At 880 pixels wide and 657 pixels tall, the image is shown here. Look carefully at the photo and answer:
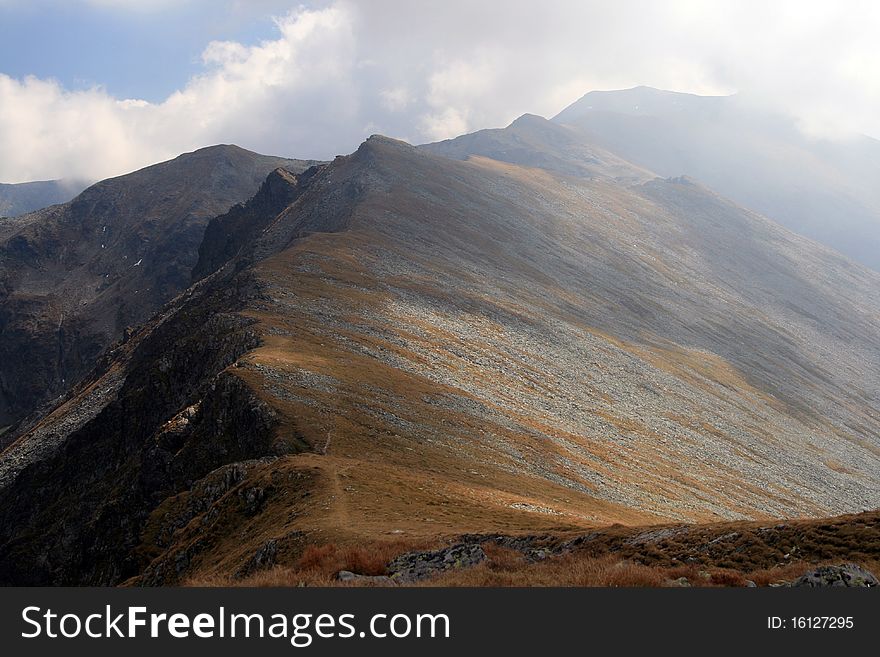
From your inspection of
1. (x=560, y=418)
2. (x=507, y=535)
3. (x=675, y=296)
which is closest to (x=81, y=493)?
(x=560, y=418)

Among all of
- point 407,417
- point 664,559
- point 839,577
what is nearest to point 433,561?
point 664,559

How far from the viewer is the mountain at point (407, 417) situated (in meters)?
35.9

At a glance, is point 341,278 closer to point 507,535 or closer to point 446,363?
point 446,363

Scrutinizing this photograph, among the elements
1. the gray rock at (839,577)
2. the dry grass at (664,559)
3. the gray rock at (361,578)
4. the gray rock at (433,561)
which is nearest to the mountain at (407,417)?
the gray rock at (433,561)

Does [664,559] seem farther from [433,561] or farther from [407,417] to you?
[407,417]

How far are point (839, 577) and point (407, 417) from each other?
3823 centimetres

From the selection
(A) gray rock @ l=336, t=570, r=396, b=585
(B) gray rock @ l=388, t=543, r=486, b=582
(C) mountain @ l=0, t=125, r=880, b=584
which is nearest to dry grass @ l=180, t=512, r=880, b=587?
(A) gray rock @ l=336, t=570, r=396, b=585

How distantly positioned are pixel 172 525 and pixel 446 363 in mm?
34681

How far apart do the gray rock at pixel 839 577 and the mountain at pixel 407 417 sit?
497 inches

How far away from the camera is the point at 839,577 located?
44.2ft

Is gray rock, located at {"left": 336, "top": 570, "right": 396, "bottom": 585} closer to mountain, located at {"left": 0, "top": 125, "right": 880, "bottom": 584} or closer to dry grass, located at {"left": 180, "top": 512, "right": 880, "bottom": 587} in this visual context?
dry grass, located at {"left": 180, "top": 512, "right": 880, "bottom": 587}

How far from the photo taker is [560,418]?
67.5 metres

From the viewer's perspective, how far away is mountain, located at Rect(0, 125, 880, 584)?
35.9 meters

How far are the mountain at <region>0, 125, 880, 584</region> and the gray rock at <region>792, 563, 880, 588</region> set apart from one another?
497 inches
